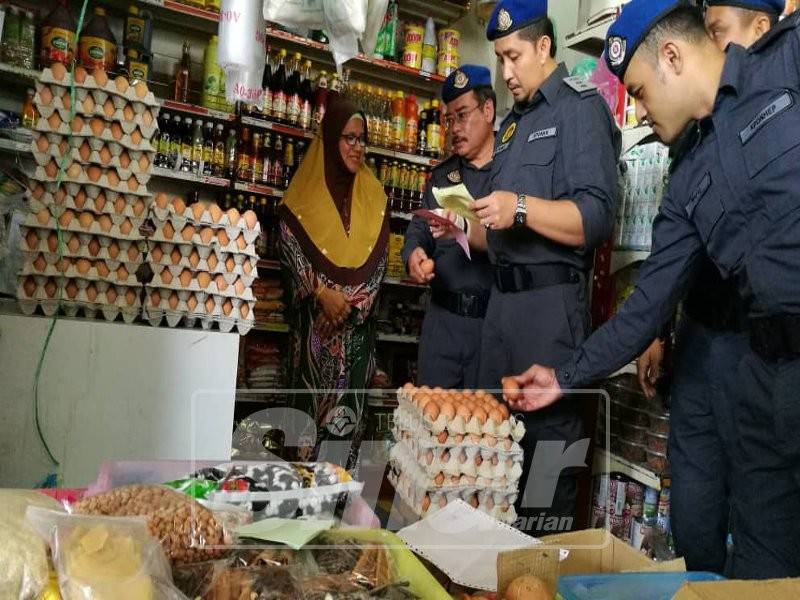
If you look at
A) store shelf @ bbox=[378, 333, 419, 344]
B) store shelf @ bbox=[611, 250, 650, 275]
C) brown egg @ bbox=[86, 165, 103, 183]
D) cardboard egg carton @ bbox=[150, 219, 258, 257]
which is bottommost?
store shelf @ bbox=[378, 333, 419, 344]

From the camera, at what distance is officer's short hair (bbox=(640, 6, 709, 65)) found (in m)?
1.54

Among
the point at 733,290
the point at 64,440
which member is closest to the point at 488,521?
the point at 733,290

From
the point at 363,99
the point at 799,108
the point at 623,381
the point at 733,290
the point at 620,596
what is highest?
the point at 363,99

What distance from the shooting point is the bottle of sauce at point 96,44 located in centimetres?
314

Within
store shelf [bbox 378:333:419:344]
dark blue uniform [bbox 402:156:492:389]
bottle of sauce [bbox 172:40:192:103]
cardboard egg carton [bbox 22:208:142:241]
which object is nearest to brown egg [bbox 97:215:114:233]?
cardboard egg carton [bbox 22:208:142:241]

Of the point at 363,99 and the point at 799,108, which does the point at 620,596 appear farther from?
the point at 363,99

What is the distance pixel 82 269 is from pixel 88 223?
0.48ft

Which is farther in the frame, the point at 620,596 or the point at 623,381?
the point at 623,381

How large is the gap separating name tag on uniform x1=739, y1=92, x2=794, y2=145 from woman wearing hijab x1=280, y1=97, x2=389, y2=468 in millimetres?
2143

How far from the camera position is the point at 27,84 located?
332 centimetres

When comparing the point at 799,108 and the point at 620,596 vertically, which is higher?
Result: the point at 799,108

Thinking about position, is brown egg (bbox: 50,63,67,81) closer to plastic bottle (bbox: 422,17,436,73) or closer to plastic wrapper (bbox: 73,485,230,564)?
plastic wrapper (bbox: 73,485,230,564)

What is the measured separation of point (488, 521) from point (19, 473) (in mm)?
1425

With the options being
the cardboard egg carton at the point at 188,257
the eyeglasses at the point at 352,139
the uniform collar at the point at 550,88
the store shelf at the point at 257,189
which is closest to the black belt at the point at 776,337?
the uniform collar at the point at 550,88
